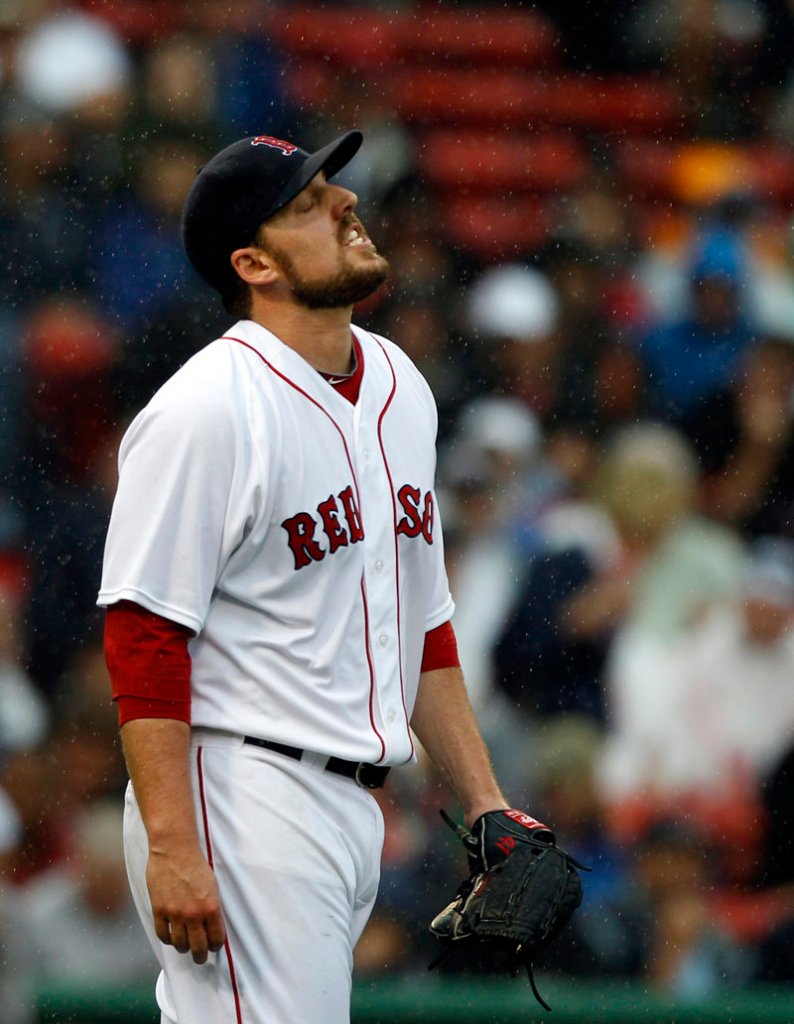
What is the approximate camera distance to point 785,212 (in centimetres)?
508

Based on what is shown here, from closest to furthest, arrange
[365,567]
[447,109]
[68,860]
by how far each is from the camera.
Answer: [365,567], [68,860], [447,109]

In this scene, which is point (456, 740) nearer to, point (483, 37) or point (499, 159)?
point (499, 159)

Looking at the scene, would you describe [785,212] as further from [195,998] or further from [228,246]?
[195,998]

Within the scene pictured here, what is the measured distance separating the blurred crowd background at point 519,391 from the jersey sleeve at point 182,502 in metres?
1.64

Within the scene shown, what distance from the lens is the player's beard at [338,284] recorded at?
2090 millimetres

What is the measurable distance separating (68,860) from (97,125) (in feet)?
6.97

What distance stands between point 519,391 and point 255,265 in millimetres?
2593

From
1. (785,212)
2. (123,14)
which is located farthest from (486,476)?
(123,14)

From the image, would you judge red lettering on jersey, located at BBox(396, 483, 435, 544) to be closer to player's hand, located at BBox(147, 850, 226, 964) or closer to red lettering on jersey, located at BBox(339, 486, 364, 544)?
red lettering on jersey, located at BBox(339, 486, 364, 544)

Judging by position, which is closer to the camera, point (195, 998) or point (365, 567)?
point (195, 998)

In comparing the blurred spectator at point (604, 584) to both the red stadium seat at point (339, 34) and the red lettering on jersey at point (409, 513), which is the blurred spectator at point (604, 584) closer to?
the red stadium seat at point (339, 34)

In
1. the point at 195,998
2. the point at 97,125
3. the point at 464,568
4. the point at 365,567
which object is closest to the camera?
the point at 195,998

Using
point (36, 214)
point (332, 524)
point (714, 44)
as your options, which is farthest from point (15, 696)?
point (714, 44)

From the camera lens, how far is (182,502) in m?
1.92
